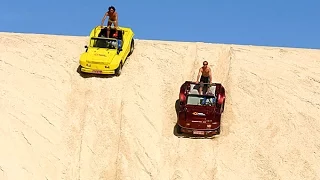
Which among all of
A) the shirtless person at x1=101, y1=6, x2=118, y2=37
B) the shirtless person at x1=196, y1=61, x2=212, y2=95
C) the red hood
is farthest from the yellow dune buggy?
the red hood

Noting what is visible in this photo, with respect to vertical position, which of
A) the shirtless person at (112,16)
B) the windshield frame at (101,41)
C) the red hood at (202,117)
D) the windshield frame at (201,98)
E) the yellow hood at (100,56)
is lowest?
the red hood at (202,117)

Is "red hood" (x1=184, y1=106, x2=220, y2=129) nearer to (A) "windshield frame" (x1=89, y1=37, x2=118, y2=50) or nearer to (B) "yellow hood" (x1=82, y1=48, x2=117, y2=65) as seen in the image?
(B) "yellow hood" (x1=82, y1=48, x2=117, y2=65)

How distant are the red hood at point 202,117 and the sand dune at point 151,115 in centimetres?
77

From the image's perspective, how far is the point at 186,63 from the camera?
88.8 feet

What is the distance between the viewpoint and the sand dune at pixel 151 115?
22.7m

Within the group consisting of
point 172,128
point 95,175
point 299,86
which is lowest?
point 95,175

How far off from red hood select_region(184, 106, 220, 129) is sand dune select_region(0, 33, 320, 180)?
77cm

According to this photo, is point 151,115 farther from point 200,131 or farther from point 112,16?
point 112,16

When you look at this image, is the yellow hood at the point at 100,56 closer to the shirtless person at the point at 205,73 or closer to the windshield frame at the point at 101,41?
the windshield frame at the point at 101,41

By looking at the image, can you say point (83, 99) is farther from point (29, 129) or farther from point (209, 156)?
point (209, 156)

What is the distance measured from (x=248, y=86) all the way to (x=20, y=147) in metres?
8.31

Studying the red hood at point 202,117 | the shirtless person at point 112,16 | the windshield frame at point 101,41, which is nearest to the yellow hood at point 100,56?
the windshield frame at point 101,41

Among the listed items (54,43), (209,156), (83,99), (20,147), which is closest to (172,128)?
(209,156)

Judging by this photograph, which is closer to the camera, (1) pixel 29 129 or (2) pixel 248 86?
(1) pixel 29 129
